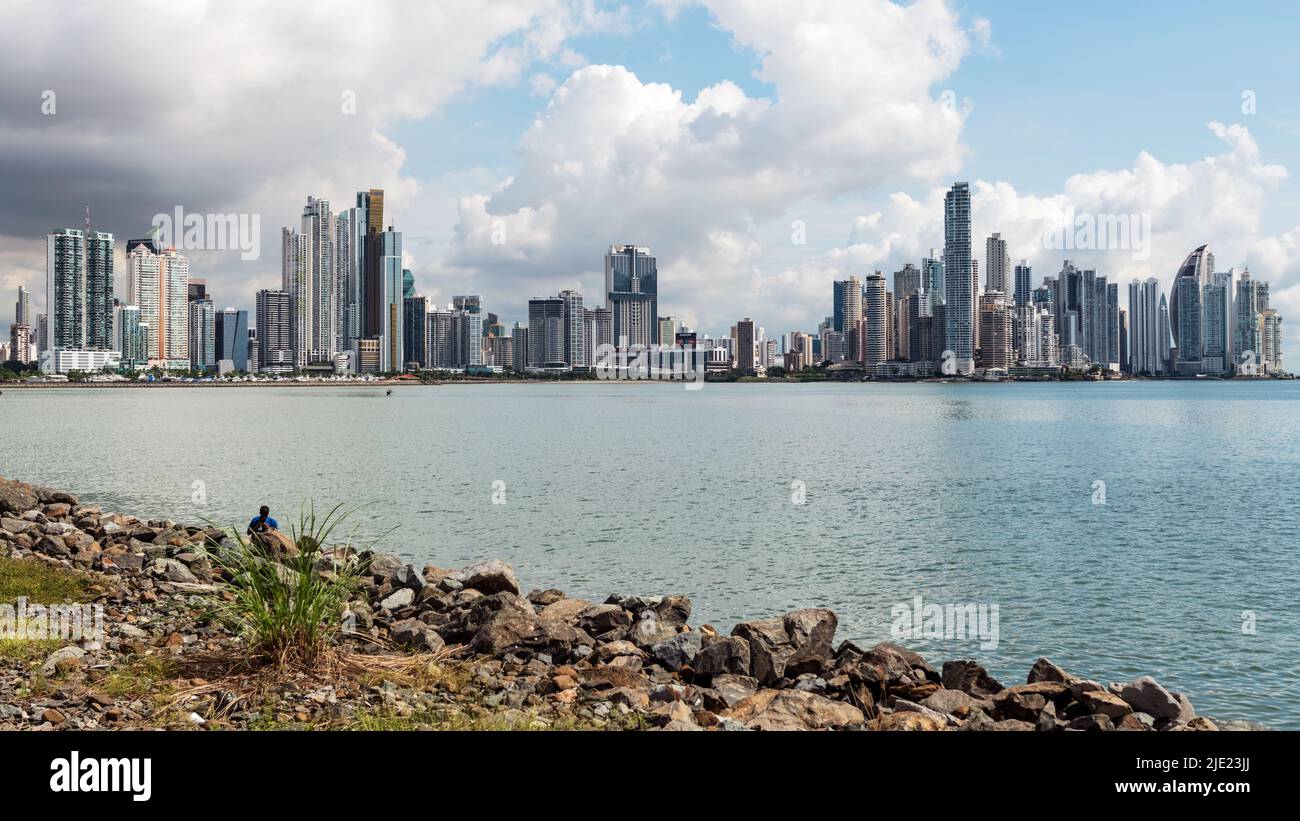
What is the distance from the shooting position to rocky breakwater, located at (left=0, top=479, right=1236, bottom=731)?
37.6 feet

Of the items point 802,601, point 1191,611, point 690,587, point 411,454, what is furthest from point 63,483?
point 1191,611

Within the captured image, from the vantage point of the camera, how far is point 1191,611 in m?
24.7

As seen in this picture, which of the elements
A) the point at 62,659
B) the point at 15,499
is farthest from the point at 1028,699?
the point at 15,499

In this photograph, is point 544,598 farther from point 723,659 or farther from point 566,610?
point 723,659

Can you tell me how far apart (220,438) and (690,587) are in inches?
3097

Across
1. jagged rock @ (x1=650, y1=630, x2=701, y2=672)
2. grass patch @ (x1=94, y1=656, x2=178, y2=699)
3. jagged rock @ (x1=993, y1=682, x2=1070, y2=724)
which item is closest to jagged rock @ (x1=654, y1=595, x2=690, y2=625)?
jagged rock @ (x1=650, y1=630, x2=701, y2=672)

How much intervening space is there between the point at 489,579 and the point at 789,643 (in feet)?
26.5

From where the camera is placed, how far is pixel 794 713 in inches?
496

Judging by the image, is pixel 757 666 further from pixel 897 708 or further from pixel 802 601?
pixel 802 601

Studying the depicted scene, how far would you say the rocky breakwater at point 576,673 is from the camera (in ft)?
37.6

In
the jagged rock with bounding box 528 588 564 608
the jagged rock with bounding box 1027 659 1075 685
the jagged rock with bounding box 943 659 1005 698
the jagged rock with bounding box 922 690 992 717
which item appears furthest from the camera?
the jagged rock with bounding box 528 588 564 608

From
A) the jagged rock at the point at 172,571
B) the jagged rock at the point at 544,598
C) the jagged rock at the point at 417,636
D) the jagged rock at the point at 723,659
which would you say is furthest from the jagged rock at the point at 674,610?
the jagged rock at the point at 172,571

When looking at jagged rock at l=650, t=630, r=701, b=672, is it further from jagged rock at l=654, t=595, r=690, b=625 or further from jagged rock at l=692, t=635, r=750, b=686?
jagged rock at l=654, t=595, r=690, b=625

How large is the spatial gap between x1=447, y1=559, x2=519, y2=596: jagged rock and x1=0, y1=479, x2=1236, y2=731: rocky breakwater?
36 millimetres
